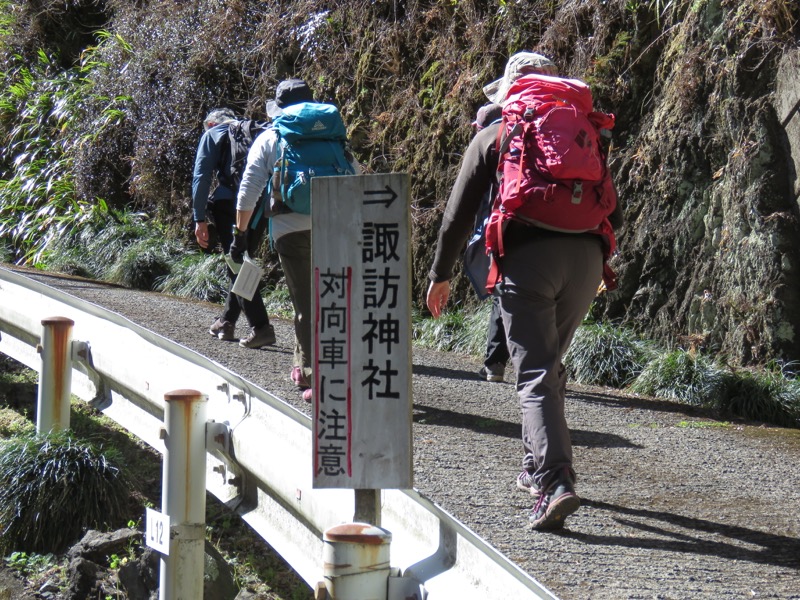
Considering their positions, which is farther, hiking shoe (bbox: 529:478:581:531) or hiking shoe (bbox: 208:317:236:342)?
hiking shoe (bbox: 208:317:236:342)

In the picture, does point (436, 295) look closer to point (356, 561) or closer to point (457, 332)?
point (356, 561)

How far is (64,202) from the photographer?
1658cm

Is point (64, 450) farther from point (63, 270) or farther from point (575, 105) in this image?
point (63, 270)

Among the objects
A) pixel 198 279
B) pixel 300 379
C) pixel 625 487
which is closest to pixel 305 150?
pixel 300 379

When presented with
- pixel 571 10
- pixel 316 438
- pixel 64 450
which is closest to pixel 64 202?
pixel 571 10

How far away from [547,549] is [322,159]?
3.01m

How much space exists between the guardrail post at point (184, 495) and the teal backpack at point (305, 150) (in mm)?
2754

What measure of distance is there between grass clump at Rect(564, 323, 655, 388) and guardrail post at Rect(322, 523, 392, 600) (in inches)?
232

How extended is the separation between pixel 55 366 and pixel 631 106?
235 inches

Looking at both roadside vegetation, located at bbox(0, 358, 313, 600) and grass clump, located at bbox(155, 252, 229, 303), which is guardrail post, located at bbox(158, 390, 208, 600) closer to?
roadside vegetation, located at bbox(0, 358, 313, 600)

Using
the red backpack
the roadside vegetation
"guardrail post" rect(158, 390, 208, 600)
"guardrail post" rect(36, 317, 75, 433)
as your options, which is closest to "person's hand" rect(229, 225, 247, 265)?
"guardrail post" rect(36, 317, 75, 433)

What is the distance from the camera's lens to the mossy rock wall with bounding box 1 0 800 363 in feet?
26.2

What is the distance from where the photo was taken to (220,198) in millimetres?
8383

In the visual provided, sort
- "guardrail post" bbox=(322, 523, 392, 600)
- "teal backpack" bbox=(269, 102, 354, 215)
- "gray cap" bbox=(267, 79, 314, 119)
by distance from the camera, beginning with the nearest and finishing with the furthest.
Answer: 1. "guardrail post" bbox=(322, 523, 392, 600)
2. "teal backpack" bbox=(269, 102, 354, 215)
3. "gray cap" bbox=(267, 79, 314, 119)
